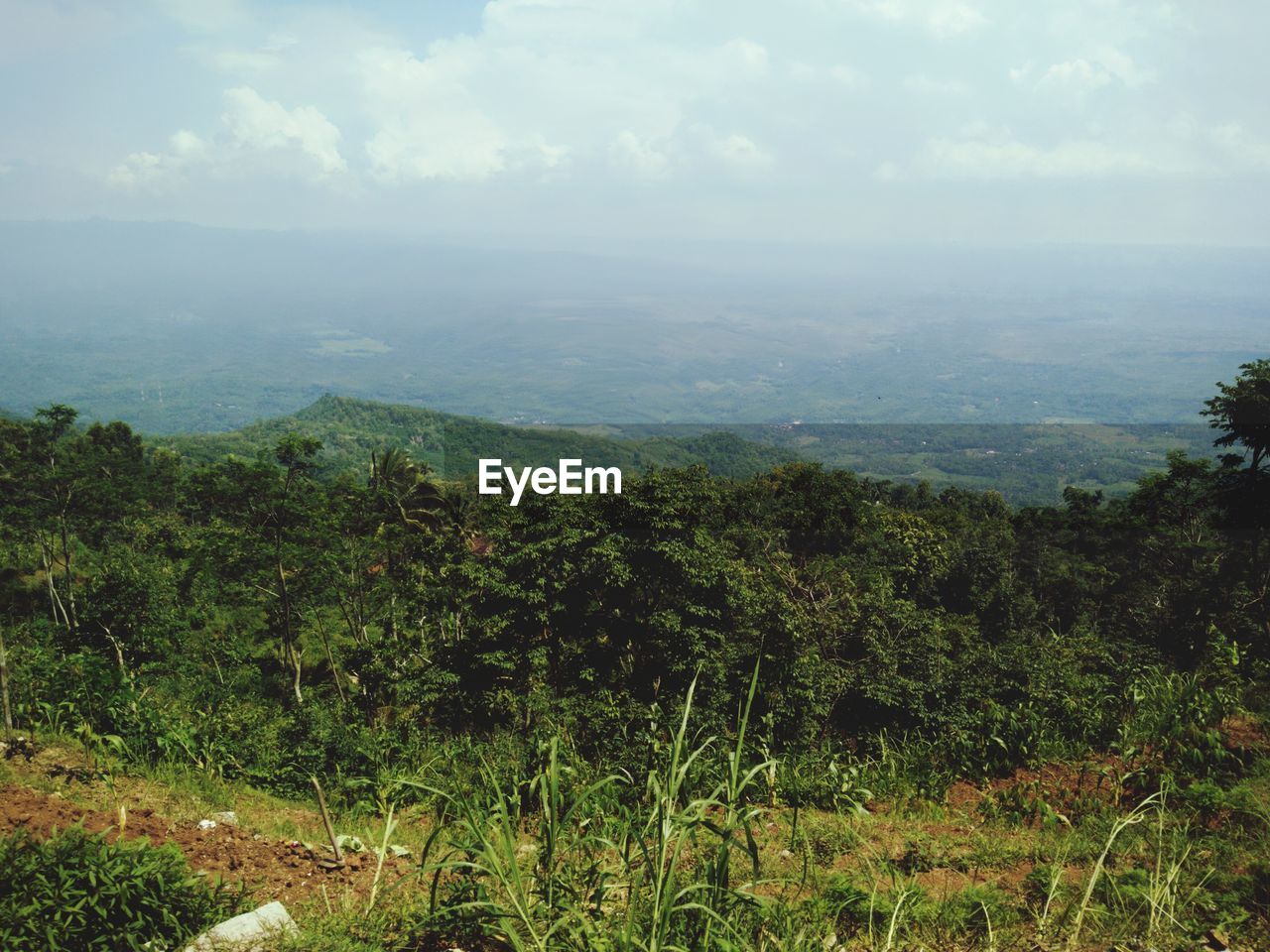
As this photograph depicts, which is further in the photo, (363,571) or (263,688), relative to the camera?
(363,571)

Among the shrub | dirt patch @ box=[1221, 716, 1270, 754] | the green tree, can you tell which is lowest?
dirt patch @ box=[1221, 716, 1270, 754]

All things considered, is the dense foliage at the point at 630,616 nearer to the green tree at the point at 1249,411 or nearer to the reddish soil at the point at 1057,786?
the reddish soil at the point at 1057,786

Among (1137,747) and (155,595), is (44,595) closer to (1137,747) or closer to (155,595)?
(155,595)

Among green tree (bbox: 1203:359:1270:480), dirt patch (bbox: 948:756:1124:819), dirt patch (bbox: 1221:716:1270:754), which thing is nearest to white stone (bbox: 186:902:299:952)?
dirt patch (bbox: 948:756:1124:819)

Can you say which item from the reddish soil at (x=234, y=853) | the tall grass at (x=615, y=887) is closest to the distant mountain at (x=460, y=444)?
the reddish soil at (x=234, y=853)

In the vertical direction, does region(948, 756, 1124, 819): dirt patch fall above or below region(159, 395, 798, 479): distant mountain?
above

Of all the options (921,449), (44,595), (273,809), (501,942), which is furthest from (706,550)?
(921,449)

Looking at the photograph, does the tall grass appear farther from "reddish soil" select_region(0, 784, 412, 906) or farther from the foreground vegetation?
"reddish soil" select_region(0, 784, 412, 906)
